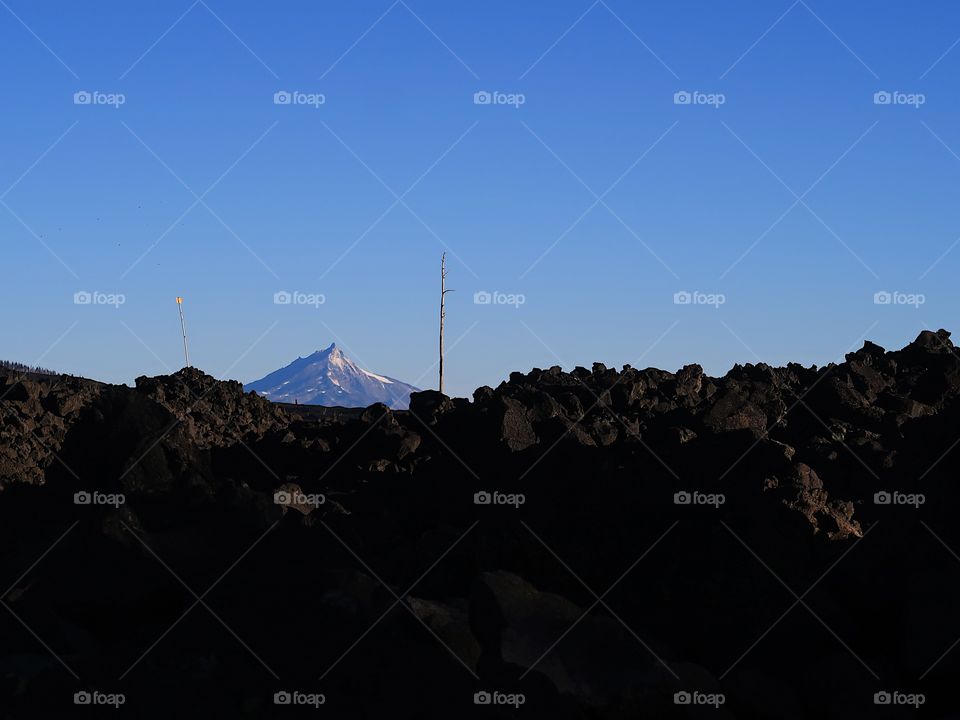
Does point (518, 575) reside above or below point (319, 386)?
below

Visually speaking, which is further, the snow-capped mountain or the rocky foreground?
the snow-capped mountain

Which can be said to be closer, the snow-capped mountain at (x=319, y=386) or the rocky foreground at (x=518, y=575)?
the rocky foreground at (x=518, y=575)

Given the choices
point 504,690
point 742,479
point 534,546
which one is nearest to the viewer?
point 504,690

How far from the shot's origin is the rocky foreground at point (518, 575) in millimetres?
8312

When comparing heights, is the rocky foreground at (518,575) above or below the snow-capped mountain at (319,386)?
below

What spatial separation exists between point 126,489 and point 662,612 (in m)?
6.89

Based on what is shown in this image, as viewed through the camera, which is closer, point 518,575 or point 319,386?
point 518,575

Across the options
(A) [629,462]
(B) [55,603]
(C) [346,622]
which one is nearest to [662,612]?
(C) [346,622]

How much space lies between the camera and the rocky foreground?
831 centimetres

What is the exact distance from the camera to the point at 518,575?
9.99 m

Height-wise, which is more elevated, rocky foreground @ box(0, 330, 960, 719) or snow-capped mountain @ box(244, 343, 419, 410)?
snow-capped mountain @ box(244, 343, 419, 410)

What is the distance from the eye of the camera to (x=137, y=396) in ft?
57.4

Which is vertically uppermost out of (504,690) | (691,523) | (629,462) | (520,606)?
(629,462)

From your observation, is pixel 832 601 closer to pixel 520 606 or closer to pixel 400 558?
pixel 520 606
